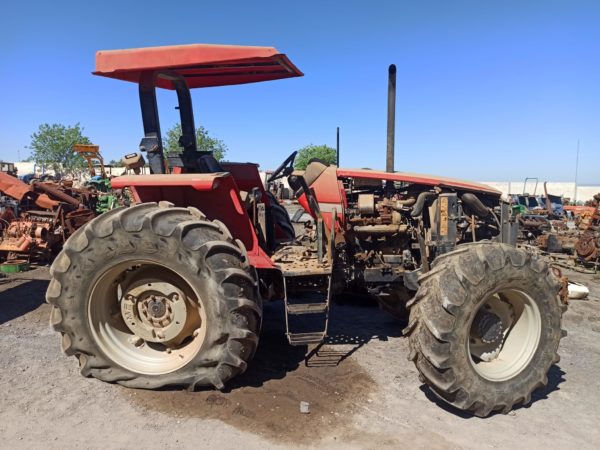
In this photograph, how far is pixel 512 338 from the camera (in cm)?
359

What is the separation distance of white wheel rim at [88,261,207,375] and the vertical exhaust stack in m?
2.33

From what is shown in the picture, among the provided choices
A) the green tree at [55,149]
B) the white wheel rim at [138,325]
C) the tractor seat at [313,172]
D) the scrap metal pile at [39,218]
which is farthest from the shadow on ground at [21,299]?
the green tree at [55,149]

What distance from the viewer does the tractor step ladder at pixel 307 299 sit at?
372 centimetres

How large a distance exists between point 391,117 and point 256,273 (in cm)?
208

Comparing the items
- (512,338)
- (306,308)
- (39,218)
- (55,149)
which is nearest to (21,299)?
(39,218)

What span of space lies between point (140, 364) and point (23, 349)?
5.39 ft

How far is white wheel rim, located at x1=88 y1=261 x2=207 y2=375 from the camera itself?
139 inches

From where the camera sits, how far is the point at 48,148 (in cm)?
4388

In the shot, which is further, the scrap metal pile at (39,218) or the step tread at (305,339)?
the scrap metal pile at (39,218)

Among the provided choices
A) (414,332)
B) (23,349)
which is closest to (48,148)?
(23,349)

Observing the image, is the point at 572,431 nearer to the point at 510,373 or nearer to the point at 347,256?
the point at 510,373

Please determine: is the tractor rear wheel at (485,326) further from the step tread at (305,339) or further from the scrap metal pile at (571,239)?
the scrap metal pile at (571,239)

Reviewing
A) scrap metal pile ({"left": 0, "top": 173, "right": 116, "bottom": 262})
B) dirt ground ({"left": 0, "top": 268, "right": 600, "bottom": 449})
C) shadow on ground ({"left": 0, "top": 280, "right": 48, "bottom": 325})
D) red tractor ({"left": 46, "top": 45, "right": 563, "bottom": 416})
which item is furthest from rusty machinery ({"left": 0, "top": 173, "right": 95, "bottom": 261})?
red tractor ({"left": 46, "top": 45, "right": 563, "bottom": 416})

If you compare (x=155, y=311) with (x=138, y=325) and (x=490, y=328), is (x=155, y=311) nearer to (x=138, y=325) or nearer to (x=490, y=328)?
(x=138, y=325)
